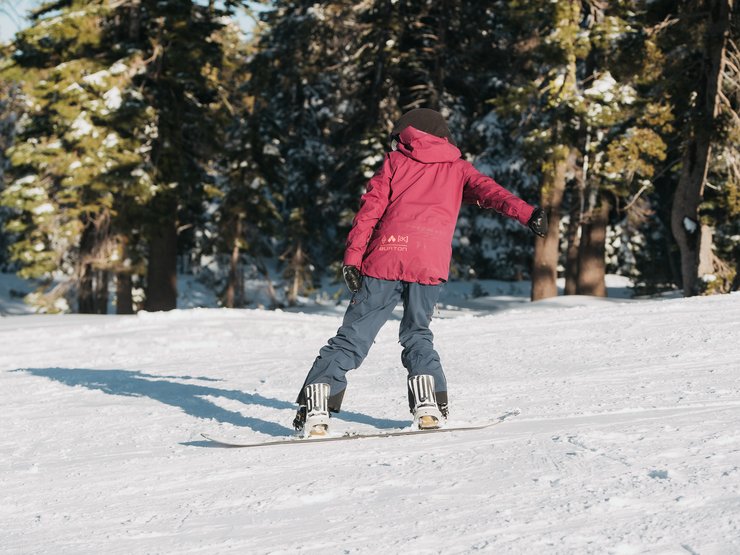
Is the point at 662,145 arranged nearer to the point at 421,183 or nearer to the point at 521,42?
the point at 521,42

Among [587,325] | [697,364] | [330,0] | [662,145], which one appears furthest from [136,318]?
[330,0]

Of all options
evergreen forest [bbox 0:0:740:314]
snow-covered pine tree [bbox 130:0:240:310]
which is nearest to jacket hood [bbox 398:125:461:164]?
evergreen forest [bbox 0:0:740:314]

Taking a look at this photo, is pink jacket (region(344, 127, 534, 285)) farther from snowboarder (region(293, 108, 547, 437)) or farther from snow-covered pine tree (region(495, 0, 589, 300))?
Answer: snow-covered pine tree (region(495, 0, 589, 300))

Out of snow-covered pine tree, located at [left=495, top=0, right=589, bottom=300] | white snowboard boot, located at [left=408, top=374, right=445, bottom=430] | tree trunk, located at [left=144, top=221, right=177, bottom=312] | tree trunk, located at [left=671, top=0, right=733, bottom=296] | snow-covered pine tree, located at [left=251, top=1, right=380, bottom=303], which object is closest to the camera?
white snowboard boot, located at [left=408, top=374, right=445, bottom=430]

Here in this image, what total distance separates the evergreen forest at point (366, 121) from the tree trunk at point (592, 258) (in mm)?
59

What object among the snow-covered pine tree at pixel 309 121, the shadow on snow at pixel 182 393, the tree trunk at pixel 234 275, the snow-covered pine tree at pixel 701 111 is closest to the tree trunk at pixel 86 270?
the tree trunk at pixel 234 275

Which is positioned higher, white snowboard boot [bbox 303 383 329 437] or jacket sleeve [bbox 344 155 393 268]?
jacket sleeve [bbox 344 155 393 268]

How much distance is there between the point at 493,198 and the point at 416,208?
15.8 inches

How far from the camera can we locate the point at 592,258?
2306cm

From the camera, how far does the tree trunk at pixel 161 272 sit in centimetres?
2264

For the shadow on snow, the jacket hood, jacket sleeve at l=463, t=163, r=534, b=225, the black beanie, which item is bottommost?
the shadow on snow

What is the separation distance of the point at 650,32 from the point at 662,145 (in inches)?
83.0

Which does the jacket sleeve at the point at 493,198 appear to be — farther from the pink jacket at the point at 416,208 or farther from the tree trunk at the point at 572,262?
the tree trunk at the point at 572,262

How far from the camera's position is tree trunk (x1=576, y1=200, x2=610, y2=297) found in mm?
22750
